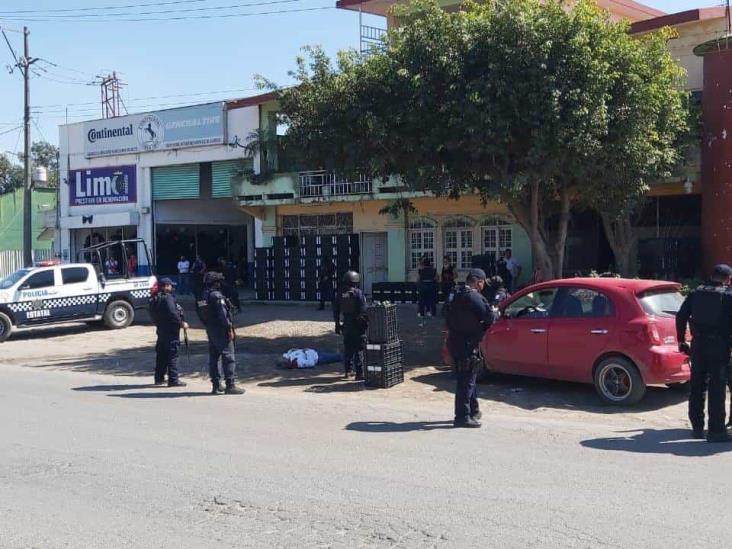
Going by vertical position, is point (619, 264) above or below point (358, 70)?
below

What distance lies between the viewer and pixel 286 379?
1254cm

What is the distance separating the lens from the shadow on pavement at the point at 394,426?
8.45 m

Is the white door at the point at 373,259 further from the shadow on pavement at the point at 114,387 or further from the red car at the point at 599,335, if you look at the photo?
the red car at the point at 599,335

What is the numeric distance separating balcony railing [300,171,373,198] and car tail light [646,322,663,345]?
51.2 feet

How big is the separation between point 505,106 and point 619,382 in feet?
16.8

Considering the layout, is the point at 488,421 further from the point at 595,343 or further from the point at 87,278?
the point at 87,278

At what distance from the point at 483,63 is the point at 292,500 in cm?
914

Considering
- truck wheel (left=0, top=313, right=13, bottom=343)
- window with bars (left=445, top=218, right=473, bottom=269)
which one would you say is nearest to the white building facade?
window with bars (left=445, top=218, right=473, bottom=269)

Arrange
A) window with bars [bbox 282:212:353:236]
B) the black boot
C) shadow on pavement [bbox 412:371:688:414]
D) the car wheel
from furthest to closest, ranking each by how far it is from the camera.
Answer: window with bars [bbox 282:212:353:236] → the black boot → shadow on pavement [bbox 412:371:688:414] → the car wheel

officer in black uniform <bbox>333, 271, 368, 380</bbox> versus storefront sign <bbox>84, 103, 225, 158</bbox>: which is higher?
storefront sign <bbox>84, 103, 225, 158</bbox>

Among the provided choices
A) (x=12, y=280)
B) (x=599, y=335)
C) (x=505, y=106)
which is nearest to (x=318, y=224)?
(x=12, y=280)

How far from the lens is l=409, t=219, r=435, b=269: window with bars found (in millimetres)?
24750

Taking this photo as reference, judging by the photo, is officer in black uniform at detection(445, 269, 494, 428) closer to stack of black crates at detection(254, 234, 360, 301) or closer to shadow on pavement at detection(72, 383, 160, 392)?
shadow on pavement at detection(72, 383, 160, 392)

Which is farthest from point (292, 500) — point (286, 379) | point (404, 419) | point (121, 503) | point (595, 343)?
point (286, 379)
